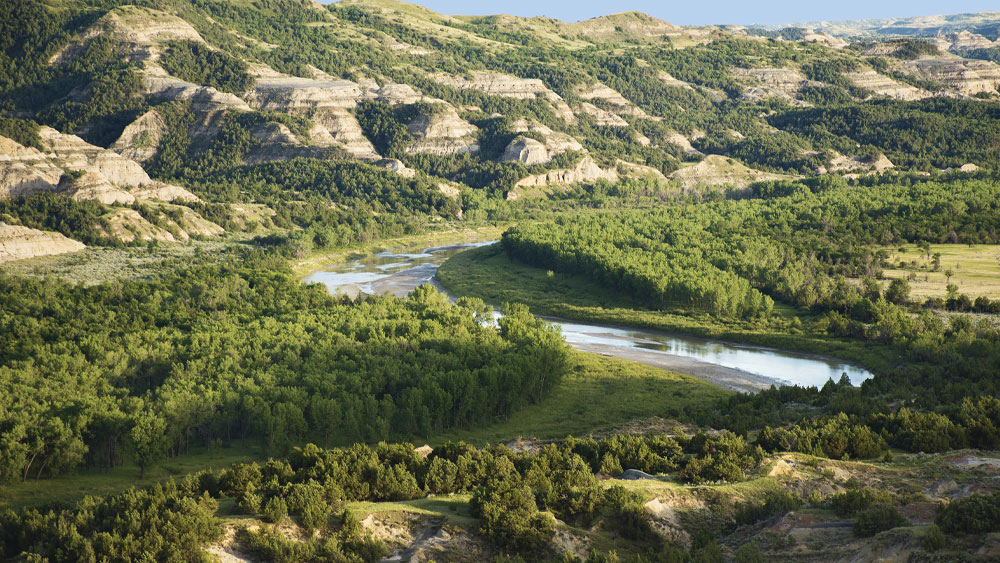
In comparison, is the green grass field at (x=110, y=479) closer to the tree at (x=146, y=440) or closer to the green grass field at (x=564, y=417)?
the green grass field at (x=564, y=417)

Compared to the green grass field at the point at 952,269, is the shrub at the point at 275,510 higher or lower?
lower

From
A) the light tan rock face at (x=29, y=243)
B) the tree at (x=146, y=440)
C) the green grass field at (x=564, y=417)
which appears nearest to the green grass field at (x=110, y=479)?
the green grass field at (x=564, y=417)

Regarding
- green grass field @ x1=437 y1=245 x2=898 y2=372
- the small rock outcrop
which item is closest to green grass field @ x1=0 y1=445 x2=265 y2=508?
the small rock outcrop

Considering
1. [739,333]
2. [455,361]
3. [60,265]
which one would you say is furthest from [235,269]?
[739,333]

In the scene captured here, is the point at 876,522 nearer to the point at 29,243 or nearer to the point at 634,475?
the point at 634,475

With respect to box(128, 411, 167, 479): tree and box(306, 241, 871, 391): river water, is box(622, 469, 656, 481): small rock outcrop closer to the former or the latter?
box(128, 411, 167, 479): tree
